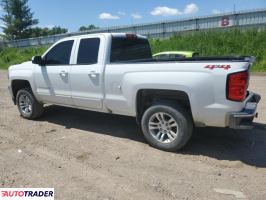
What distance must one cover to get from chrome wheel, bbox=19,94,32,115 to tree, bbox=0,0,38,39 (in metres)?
63.0

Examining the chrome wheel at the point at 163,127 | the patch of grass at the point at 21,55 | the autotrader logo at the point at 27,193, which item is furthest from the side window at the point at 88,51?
the patch of grass at the point at 21,55

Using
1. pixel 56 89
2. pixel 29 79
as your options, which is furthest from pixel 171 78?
pixel 29 79

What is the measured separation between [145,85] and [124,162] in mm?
1245

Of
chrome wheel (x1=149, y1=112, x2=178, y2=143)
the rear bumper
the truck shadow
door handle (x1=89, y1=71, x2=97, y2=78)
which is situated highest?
door handle (x1=89, y1=71, x2=97, y2=78)

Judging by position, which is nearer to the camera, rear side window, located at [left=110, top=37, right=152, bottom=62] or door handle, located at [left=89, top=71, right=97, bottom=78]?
door handle, located at [left=89, top=71, right=97, bottom=78]

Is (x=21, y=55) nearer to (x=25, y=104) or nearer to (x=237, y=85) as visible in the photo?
(x=25, y=104)

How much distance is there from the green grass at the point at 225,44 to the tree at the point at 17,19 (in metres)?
51.9

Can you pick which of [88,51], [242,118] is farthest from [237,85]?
[88,51]

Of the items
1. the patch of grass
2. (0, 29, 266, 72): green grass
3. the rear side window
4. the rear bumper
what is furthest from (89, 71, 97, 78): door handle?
the patch of grass

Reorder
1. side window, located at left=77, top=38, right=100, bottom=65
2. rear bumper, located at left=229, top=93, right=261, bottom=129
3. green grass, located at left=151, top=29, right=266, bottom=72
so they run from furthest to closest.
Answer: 1. green grass, located at left=151, top=29, right=266, bottom=72
2. side window, located at left=77, top=38, right=100, bottom=65
3. rear bumper, located at left=229, top=93, right=261, bottom=129

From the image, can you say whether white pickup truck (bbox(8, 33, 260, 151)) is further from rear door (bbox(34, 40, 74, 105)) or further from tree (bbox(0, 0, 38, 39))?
tree (bbox(0, 0, 38, 39))

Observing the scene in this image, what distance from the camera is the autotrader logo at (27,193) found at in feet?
13.6

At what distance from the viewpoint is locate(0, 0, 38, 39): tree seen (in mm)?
66500

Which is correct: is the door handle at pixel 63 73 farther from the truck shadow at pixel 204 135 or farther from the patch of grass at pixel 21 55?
the patch of grass at pixel 21 55
